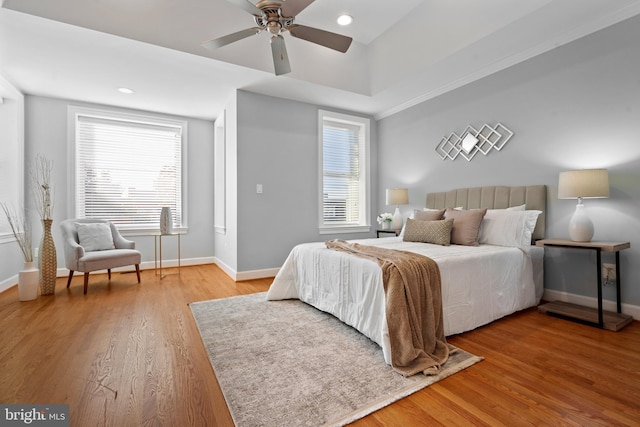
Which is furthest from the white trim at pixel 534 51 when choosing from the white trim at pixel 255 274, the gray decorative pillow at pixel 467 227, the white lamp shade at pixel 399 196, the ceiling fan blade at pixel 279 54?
the white trim at pixel 255 274

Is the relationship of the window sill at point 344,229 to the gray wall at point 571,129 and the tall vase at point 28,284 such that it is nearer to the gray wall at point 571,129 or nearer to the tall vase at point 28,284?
the gray wall at point 571,129

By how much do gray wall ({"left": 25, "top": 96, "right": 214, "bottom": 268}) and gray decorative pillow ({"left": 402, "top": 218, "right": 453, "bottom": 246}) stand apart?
3579 mm

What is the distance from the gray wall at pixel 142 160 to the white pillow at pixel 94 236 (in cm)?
72

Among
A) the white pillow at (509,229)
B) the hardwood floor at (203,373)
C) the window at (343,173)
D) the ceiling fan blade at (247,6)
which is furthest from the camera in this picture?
the window at (343,173)

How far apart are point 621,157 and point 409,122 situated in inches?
101

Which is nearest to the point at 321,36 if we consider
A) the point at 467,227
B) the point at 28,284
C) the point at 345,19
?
the point at 345,19

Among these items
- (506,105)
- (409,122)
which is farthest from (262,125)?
(506,105)

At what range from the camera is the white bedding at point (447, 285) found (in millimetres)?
2127

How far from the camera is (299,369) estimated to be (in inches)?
70.1

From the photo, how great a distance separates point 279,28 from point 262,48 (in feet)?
4.19

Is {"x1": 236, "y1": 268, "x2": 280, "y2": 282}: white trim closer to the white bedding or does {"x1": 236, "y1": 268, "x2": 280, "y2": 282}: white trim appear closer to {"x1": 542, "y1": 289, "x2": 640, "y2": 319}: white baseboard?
the white bedding

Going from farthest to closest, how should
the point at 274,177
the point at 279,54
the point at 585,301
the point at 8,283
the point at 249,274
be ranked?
the point at 274,177 → the point at 249,274 → the point at 8,283 → the point at 585,301 → the point at 279,54

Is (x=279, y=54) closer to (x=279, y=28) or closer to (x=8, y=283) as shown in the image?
(x=279, y=28)

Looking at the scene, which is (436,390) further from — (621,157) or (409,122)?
(409,122)
